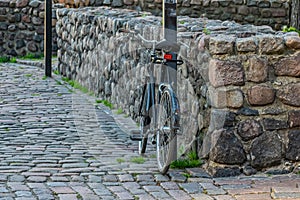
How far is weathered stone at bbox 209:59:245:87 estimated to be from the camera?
20.6 feet

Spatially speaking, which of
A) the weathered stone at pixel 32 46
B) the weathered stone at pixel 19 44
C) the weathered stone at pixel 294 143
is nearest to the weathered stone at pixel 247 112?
the weathered stone at pixel 294 143

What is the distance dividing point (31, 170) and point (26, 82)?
6586mm

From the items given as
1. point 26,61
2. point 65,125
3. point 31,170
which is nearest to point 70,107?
point 65,125

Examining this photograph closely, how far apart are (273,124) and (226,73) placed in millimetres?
563

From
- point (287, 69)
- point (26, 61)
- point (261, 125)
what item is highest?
point (287, 69)

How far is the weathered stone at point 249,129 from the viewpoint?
631 cm

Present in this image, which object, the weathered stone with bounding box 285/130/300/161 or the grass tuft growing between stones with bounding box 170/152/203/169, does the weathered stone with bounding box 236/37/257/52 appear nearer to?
the weathered stone with bounding box 285/130/300/161

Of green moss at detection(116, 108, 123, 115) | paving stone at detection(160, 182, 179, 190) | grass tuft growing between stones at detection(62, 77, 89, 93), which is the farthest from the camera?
grass tuft growing between stones at detection(62, 77, 89, 93)

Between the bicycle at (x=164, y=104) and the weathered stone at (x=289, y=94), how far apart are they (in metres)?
0.84

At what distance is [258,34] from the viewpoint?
6.54 metres

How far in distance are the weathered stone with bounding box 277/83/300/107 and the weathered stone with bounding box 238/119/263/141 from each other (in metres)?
0.29

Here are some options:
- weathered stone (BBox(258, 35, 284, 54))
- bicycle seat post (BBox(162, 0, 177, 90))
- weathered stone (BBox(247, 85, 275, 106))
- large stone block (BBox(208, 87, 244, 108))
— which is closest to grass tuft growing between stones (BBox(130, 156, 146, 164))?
bicycle seat post (BBox(162, 0, 177, 90))

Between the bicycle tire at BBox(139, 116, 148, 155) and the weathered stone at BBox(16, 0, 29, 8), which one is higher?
the weathered stone at BBox(16, 0, 29, 8)

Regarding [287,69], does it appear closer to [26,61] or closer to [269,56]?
[269,56]
